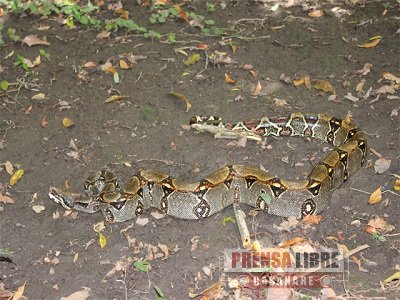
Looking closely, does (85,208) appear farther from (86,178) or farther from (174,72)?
(174,72)

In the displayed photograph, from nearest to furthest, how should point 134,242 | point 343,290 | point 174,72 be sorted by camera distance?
point 343,290 < point 134,242 < point 174,72

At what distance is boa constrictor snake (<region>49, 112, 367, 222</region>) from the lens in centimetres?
738

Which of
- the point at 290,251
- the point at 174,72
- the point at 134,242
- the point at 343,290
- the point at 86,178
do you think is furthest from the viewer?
the point at 174,72

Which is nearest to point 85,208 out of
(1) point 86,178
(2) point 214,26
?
(1) point 86,178

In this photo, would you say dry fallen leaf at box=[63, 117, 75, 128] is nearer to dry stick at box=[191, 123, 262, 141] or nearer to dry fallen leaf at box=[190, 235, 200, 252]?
dry stick at box=[191, 123, 262, 141]

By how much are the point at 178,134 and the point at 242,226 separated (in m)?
2.43

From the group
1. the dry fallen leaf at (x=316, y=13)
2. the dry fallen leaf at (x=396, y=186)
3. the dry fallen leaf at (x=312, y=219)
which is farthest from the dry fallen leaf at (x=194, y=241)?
the dry fallen leaf at (x=316, y=13)

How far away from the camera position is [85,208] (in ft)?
25.6

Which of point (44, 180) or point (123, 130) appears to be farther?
point (123, 130)

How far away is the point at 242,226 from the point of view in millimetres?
7141

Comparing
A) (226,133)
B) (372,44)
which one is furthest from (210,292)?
(372,44)

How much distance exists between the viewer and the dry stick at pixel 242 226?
22.8 ft

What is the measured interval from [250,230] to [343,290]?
147cm

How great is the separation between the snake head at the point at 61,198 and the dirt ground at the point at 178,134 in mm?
143
